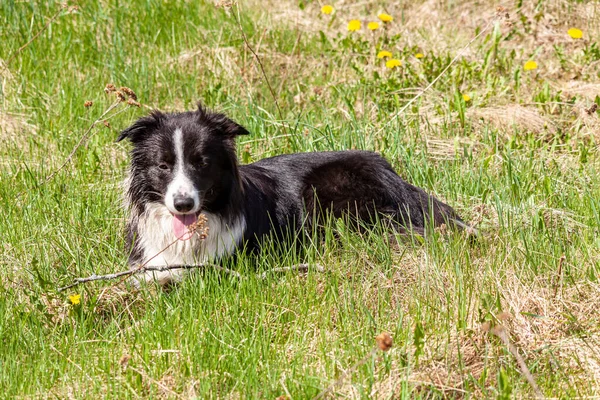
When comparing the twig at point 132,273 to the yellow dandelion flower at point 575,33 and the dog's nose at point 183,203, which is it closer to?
the dog's nose at point 183,203

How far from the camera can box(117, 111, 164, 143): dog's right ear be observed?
4.20 metres

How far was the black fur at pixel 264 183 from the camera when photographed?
417cm

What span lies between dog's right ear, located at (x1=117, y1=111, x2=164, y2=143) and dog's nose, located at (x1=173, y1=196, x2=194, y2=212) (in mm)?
481

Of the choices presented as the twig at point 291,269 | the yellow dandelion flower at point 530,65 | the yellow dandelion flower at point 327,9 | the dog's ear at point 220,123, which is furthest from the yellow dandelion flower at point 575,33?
the twig at point 291,269

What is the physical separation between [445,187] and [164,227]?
172cm

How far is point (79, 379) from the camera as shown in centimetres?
316

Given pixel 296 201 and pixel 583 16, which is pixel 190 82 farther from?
pixel 583 16

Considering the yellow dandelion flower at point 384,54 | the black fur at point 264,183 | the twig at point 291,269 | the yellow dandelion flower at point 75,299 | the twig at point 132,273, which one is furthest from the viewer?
the yellow dandelion flower at point 384,54

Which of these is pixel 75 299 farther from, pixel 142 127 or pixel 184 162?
pixel 142 127

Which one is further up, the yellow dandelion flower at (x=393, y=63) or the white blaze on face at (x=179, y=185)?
the yellow dandelion flower at (x=393, y=63)

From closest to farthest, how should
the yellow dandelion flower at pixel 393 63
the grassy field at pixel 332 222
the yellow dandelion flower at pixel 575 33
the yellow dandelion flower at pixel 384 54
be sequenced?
the grassy field at pixel 332 222, the yellow dandelion flower at pixel 393 63, the yellow dandelion flower at pixel 384 54, the yellow dandelion flower at pixel 575 33

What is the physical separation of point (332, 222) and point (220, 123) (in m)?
0.89

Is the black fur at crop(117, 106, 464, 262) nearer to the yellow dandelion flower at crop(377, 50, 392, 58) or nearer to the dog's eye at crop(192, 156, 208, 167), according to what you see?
the dog's eye at crop(192, 156, 208, 167)

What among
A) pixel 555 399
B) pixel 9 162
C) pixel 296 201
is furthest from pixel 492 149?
pixel 9 162
